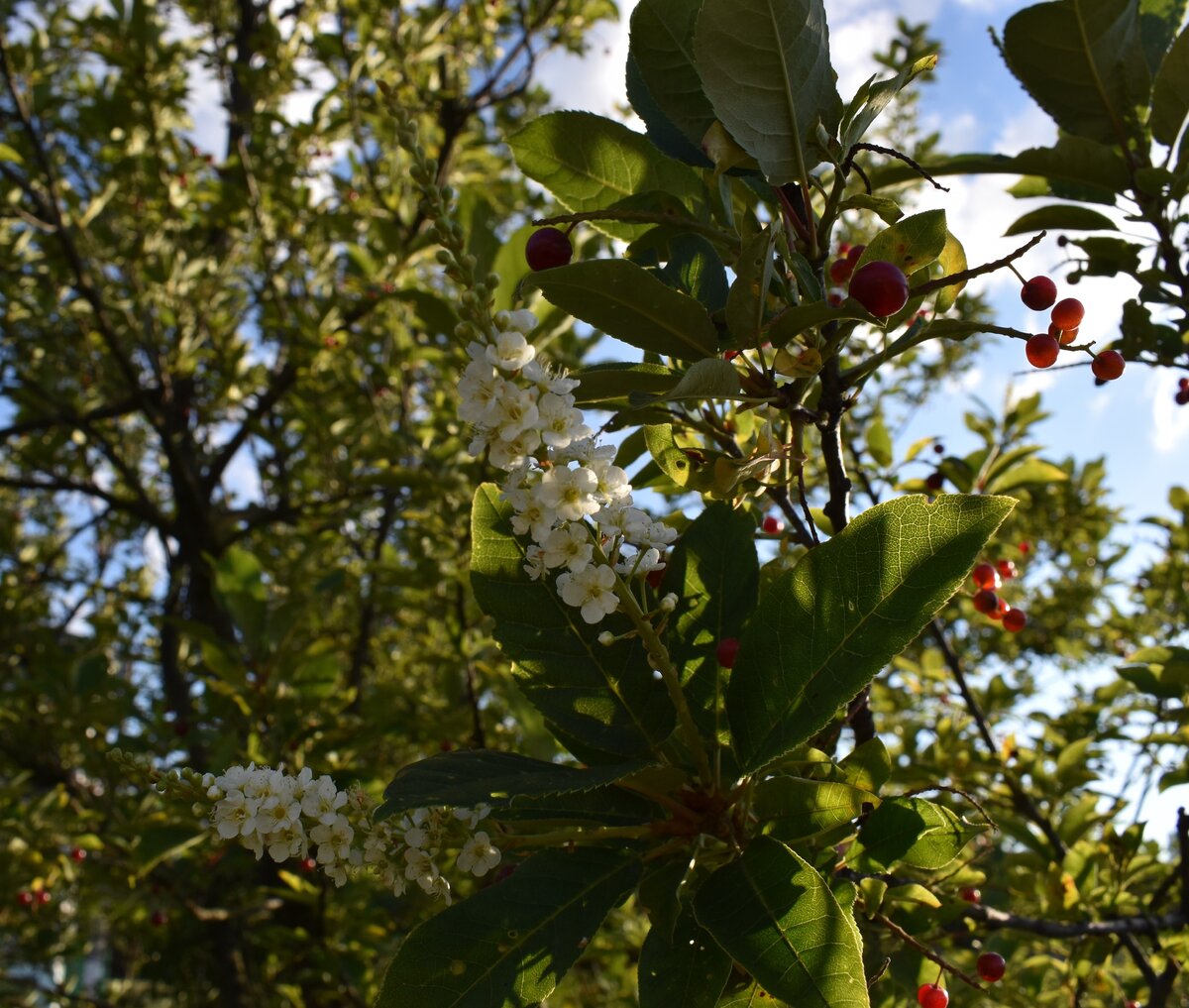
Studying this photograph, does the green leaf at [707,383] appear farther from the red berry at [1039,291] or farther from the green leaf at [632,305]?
the red berry at [1039,291]

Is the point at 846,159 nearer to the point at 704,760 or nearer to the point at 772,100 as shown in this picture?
the point at 772,100

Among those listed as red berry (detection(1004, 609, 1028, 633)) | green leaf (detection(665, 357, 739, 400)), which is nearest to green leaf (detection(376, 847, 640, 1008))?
green leaf (detection(665, 357, 739, 400))

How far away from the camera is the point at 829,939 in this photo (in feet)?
2.88

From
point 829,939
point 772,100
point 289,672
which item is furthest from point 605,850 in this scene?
point 289,672

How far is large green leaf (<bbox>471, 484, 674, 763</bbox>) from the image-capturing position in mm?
1117

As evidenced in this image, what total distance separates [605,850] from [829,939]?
276 mm

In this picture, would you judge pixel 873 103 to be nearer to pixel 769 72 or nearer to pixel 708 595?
pixel 769 72

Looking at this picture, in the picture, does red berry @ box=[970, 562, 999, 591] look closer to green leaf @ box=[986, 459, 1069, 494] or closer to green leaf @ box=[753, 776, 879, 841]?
green leaf @ box=[986, 459, 1069, 494]

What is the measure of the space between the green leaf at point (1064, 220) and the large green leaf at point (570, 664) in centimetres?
124

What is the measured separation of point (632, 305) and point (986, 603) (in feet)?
4.30

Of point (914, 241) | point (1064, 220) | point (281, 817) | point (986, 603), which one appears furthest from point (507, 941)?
point (1064, 220)

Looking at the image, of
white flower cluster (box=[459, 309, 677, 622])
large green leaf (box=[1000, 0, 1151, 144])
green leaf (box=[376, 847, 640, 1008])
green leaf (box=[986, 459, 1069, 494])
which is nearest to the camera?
white flower cluster (box=[459, 309, 677, 622])

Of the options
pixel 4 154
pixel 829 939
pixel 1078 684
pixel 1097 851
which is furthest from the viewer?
pixel 1078 684

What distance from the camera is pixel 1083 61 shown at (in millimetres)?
1727
